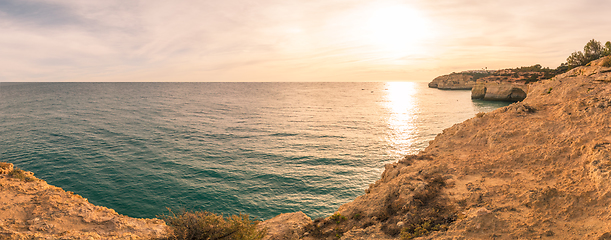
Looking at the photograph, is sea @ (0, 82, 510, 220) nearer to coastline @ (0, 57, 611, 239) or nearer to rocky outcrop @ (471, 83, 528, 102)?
coastline @ (0, 57, 611, 239)

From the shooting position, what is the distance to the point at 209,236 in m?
8.38

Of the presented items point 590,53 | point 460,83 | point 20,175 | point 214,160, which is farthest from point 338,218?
point 460,83

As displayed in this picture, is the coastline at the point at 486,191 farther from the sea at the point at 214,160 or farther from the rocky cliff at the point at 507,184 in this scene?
the sea at the point at 214,160

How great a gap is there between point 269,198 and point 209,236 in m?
12.0

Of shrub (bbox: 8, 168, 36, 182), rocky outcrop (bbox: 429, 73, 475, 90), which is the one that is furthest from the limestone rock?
rocky outcrop (bbox: 429, 73, 475, 90)

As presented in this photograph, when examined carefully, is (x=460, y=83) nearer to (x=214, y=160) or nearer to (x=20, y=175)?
(x=214, y=160)

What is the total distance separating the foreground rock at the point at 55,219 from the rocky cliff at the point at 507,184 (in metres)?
6.44

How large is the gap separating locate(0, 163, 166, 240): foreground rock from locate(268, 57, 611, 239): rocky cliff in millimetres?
6436

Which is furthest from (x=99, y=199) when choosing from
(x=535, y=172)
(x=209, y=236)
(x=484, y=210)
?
(x=535, y=172)

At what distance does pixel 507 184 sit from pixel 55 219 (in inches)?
651

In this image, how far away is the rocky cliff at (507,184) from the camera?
6547 mm

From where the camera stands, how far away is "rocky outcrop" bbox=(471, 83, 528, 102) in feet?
229

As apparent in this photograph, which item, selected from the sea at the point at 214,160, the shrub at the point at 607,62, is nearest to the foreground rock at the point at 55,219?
the sea at the point at 214,160

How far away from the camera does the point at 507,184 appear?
27.0 feet
